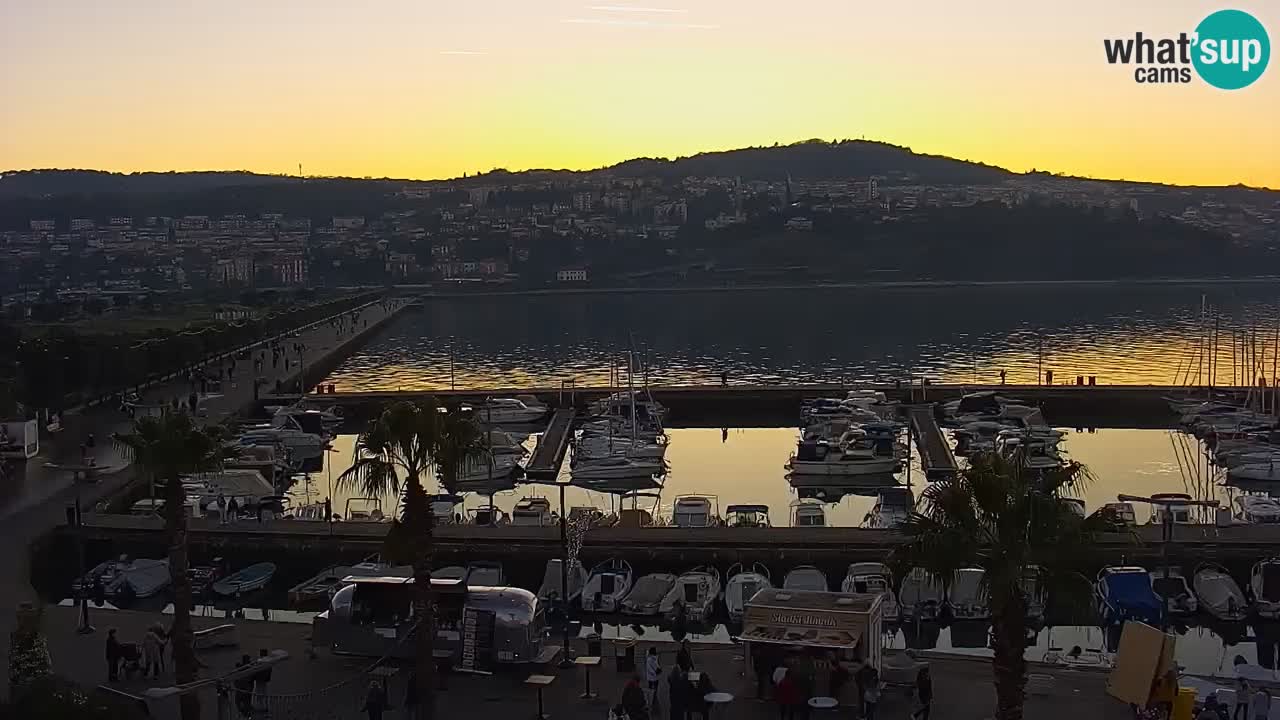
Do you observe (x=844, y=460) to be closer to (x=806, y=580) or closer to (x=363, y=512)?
(x=363, y=512)

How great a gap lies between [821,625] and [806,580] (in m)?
5.76

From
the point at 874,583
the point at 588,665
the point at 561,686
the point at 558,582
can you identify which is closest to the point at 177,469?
the point at 561,686

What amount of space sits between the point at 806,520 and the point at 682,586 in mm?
4880

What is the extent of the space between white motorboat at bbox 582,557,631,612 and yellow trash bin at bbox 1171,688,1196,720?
8.96 meters

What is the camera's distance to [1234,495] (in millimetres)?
27953

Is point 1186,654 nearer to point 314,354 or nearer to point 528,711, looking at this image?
point 528,711

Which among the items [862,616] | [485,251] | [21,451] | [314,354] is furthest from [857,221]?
[862,616]

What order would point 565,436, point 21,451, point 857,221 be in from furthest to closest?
point 857,221 → point 565,436 → point 21,451

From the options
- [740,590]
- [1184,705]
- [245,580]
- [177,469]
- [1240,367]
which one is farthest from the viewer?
[1240,367]

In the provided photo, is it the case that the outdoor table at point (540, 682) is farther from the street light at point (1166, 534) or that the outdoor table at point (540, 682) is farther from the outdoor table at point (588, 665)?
the street light at point (1166, 534)

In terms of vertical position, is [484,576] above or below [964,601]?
above

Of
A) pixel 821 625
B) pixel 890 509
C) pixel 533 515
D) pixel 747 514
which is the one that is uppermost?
pixel 821 625

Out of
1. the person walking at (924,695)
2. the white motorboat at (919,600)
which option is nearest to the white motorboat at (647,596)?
the white motorboat at (919,600)

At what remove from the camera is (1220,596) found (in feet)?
57.5
